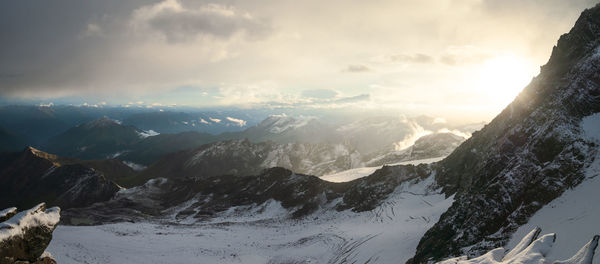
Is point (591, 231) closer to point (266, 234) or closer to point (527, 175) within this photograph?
point (527, 175)

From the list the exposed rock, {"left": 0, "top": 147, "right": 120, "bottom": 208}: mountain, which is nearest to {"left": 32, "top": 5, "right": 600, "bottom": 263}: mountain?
the exposed rock

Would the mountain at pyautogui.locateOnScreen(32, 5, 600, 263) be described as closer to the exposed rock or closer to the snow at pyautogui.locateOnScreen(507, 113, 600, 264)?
the snow at pyautogui.locateOnScreen(507, 113, 600, 264)

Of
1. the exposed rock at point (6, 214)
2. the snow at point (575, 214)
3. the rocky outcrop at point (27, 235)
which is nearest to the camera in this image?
the snow at point (575, 214)

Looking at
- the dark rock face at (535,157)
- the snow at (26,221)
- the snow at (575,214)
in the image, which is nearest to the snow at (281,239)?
the dark rock face at (535,157)

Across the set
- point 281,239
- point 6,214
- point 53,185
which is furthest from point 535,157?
point 53,185

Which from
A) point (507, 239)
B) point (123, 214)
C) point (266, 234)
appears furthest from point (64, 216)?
point (507, 239)

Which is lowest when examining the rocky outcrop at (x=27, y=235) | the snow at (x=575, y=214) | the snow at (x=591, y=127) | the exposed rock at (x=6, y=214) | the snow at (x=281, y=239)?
the snow at (x=281, y=239)

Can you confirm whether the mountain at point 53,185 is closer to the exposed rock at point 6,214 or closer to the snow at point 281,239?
the snow at point 281,239
